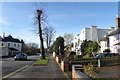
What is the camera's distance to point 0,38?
4377 inches

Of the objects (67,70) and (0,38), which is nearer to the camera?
(67,70)

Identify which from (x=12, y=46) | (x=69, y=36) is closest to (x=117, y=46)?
(x=69, y=36)

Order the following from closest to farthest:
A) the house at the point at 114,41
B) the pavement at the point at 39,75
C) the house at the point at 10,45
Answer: the pavement at the point at 39,75 → the house at the point at 114,41 → the house at the point at 10,45

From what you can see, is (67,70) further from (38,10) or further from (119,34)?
(119,34)

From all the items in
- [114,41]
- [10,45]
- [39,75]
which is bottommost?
[39,75]

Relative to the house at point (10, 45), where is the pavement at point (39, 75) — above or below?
below

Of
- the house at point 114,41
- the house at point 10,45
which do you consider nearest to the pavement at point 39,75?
the house at point 114,41

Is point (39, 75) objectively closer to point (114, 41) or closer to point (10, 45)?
point (114, 41)

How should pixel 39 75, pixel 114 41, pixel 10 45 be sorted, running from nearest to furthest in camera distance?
1. pixel 39 75
2. pixel 114 41
3. pixel 10 45

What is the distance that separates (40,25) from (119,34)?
19.6m

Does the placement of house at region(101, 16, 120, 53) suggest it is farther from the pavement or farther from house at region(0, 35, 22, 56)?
house at region(0, 35, 22, 56)

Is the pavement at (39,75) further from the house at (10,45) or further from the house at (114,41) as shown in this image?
the house at (10,45)

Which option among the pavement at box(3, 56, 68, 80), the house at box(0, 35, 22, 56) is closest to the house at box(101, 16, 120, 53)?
the pavement at box(3, 56, 68, 80)

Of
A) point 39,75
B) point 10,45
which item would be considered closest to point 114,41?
point 39,75
